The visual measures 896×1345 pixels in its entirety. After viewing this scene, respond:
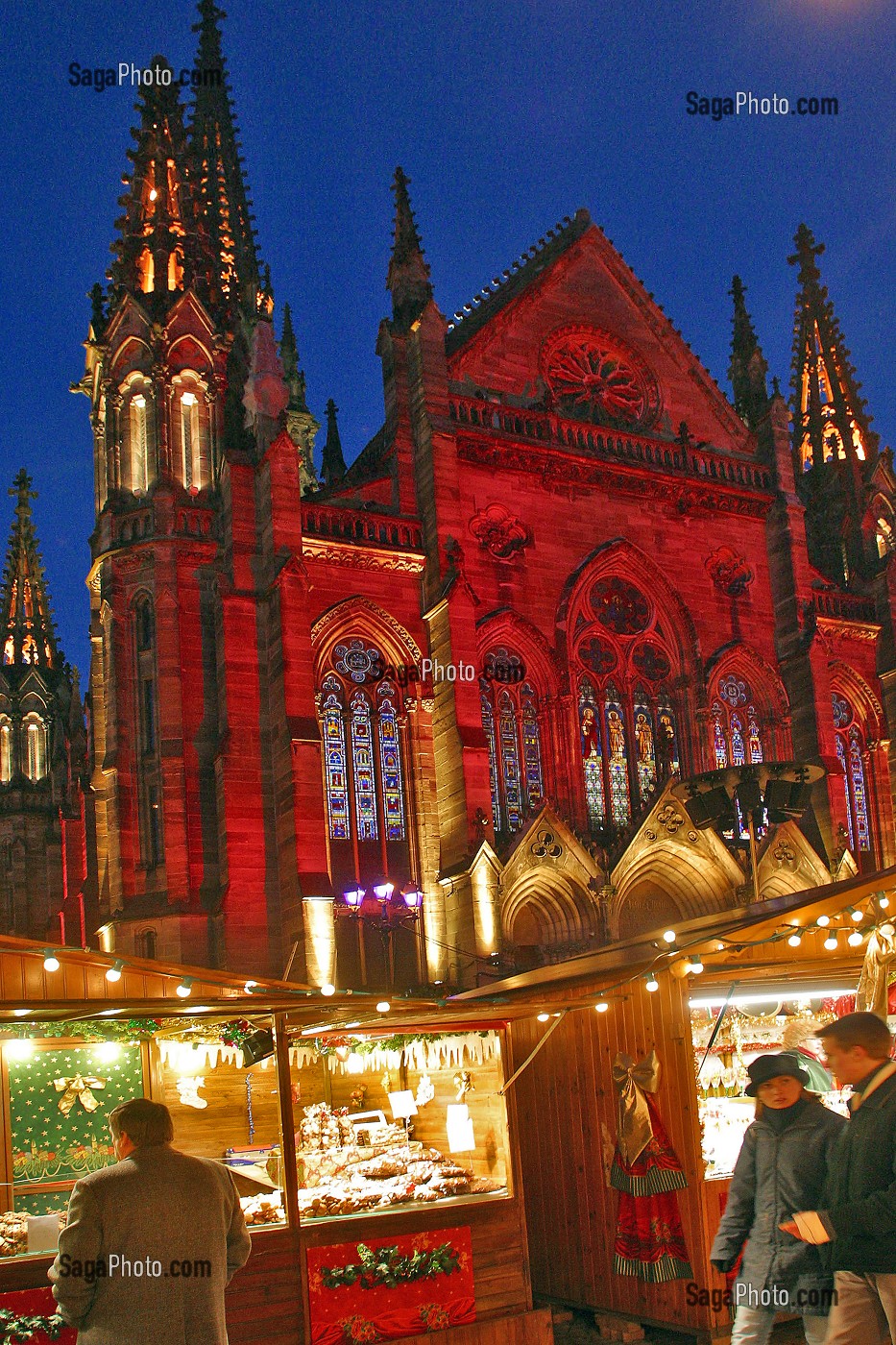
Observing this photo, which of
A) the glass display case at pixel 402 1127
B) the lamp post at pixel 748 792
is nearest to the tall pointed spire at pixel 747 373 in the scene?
the lamp post at pixel 748 792

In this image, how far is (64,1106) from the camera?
42.8 feet

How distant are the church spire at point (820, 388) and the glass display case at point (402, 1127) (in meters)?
28.8

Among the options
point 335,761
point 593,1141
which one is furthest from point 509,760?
point 593,1141

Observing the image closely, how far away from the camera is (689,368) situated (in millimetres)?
35188

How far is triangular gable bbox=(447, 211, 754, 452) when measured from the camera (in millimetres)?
32406

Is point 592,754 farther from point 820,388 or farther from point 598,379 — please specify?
point 820,388

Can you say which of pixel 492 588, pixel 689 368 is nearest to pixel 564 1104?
pixel 492 588

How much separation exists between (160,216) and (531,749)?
49.9ft

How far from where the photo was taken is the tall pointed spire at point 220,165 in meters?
34.1

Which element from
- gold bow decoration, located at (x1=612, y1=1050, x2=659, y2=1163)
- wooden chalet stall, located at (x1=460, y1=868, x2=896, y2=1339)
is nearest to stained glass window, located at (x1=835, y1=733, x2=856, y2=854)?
wooden chalet stall, located at (x1=460, y1=868, x2=896, y2=1339)

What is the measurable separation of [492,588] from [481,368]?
5608mm

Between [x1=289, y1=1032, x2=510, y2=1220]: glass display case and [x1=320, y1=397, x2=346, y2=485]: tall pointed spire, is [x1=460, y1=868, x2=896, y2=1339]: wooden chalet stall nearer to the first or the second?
[x1=289, y1=1032, x2=510, y2=1220]: glass display case

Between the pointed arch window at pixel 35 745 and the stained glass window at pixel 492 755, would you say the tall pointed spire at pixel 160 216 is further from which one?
the pointed arch window at pixel 35 745

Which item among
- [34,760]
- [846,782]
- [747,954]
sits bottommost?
[747,954]
